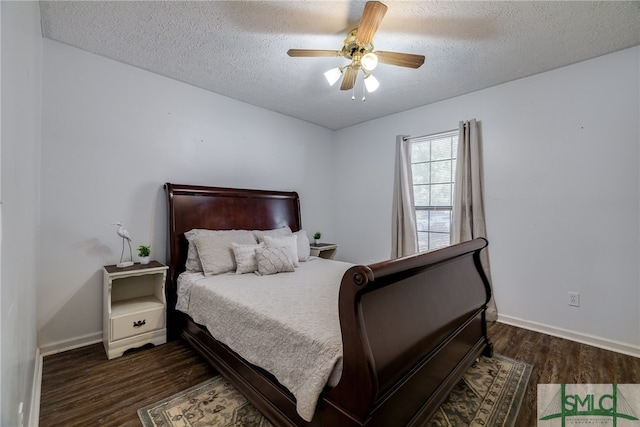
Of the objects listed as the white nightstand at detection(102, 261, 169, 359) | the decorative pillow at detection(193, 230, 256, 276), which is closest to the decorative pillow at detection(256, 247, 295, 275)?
the decorative pillow at detection(193, 230, 256, 276)

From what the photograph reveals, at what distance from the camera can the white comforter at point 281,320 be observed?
1.29 metres

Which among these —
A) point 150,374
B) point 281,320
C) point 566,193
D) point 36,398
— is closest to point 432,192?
point 566,193

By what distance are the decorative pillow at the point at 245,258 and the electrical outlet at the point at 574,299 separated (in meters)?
3.00

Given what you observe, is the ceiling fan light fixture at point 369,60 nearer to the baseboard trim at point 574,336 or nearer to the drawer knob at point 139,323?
the drawer knob at point 139,323

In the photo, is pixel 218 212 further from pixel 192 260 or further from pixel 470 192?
pixel 470 192

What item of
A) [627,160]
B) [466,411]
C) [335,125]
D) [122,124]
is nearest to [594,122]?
[627,160]

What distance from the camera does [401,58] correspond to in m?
2.06

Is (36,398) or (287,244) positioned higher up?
(287,244)

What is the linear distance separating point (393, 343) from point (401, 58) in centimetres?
193

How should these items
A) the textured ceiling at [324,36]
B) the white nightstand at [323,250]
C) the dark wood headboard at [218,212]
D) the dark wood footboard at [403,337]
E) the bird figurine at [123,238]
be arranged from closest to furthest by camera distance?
the dark wood footboard at [403,337] → the textured ceiling at [324,36] → the bird figurine at [123,238] → the dark wood headboard at [218,212] → the white nightstand at [323,250]

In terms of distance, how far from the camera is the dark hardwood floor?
1.66 meters

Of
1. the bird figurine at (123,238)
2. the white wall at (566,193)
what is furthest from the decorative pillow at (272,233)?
the white wall at (566,193)

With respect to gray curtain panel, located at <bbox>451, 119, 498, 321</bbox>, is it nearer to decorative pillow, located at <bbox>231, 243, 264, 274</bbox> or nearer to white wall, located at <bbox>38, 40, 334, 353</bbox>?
decorative pillow, located at <bbox>231, 243, 264, 274</bbox>

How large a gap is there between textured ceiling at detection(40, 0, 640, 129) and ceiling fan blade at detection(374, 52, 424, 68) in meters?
0.24
